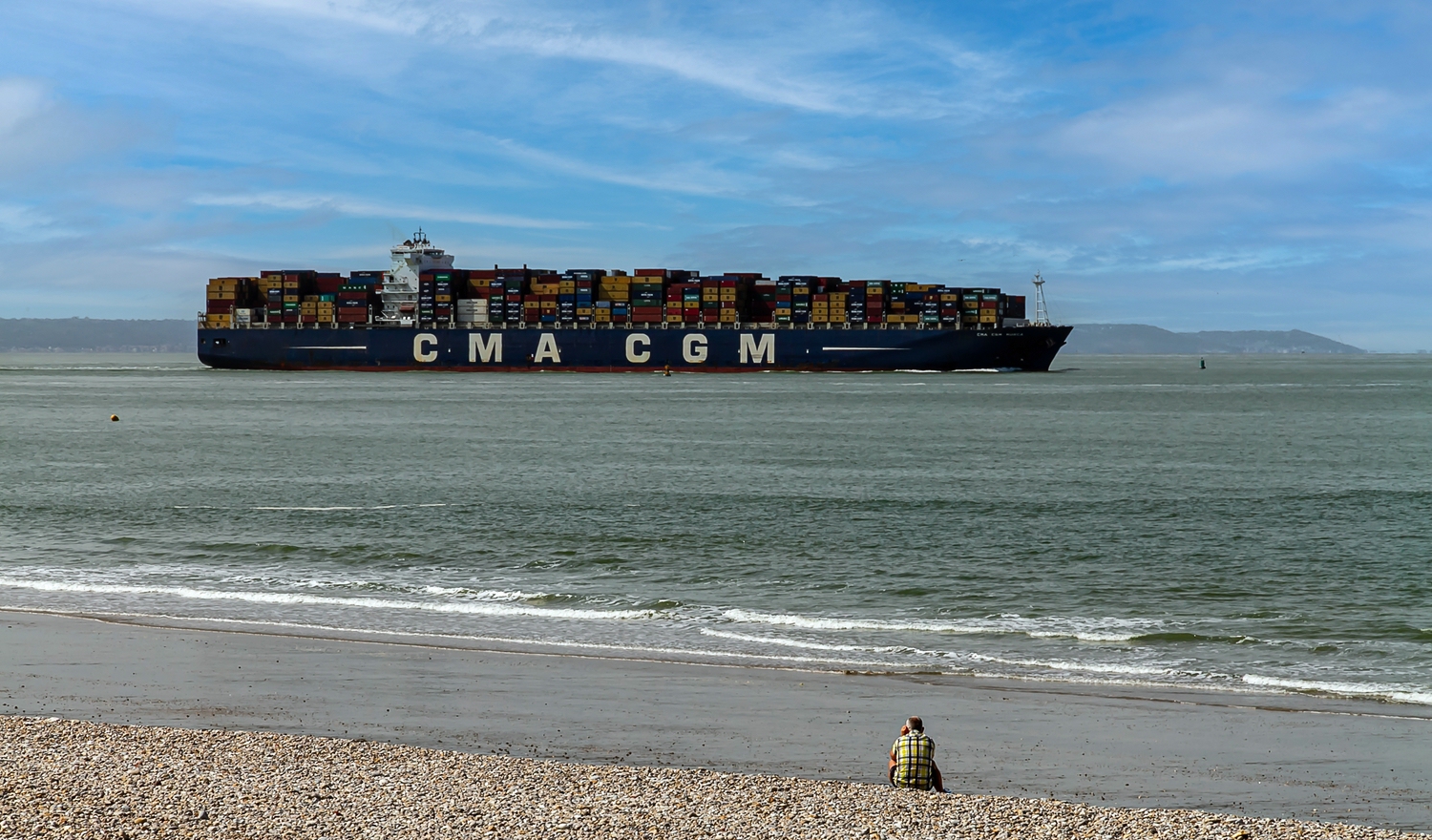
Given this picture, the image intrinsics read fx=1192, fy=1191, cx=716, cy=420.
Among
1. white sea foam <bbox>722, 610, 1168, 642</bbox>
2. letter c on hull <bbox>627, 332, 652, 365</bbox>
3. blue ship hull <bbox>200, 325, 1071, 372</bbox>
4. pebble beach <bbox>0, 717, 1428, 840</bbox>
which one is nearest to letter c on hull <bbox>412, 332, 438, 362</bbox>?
blue ship hull <bbox>200, 325, 1071, 372</bbox>

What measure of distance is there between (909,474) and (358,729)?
84.9 ft

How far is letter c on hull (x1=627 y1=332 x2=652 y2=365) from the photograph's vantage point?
341ft

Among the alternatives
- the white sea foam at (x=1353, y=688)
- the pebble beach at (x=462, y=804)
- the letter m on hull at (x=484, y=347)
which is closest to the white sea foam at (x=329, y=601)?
the pebble beach at (x=462, y=804)

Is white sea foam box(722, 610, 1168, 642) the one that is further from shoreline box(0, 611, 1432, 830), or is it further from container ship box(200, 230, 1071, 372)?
container ship box(200, 230, 1071, 372)

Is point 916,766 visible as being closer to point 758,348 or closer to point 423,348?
point 758,348

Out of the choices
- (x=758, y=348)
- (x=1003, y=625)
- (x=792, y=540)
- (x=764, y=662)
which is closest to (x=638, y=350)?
(x=758, y=348)

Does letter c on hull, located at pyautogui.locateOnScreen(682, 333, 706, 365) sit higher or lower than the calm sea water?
higher

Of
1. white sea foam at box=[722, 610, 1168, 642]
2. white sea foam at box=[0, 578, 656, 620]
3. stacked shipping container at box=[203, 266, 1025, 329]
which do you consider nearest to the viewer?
white sea foam at box=[722, 610, 1168, 642]

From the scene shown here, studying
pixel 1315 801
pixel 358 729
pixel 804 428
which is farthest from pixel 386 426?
pixel 1315 801

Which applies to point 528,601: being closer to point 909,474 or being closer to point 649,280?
point 909,474

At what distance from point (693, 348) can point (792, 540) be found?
273 feet

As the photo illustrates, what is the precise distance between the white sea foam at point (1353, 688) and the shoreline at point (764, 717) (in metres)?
0.48

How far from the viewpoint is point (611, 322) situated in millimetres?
104750

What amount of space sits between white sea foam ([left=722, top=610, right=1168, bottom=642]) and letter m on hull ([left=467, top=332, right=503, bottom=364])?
304 feet
